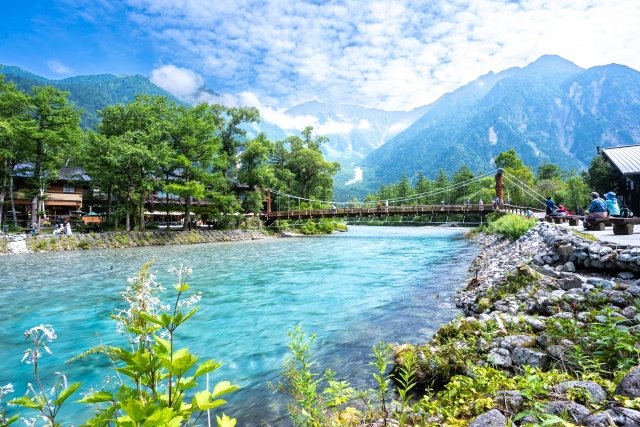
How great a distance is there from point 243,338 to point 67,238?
2393 cm

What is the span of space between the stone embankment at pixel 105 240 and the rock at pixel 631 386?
2813 centimetres

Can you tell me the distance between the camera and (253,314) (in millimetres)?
8594

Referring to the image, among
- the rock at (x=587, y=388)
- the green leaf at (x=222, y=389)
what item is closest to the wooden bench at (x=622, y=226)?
the rock at (x=587, y=388)

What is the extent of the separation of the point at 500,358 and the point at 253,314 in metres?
5.92

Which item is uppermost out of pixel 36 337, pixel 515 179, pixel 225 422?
pixel 515 179

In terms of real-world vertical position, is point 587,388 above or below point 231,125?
below

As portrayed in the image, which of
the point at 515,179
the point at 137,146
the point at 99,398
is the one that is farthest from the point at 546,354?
the point at 515,179

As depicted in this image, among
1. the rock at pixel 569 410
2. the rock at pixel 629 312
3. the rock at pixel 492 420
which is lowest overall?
the rock at pixel 492 420

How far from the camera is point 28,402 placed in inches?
58.3

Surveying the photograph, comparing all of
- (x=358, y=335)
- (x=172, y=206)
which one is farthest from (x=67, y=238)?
(x=358, y=335)

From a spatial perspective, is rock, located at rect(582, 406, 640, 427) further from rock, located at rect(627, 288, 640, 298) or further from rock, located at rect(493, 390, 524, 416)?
rock, located at rect(627, 288, 640, 298)

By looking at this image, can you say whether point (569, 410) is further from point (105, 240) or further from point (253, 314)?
point (105, 240)

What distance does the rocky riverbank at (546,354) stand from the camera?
2.65 metres

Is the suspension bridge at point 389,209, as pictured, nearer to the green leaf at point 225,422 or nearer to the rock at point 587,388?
the rock at point 587,388
